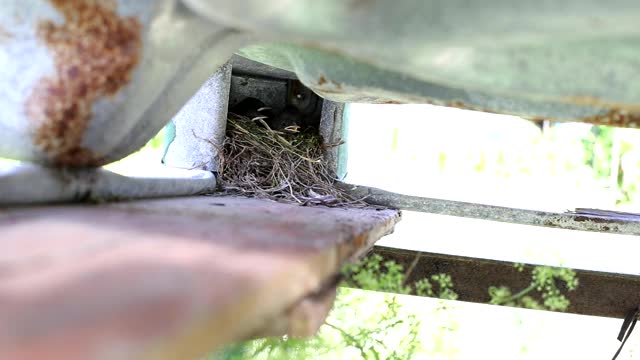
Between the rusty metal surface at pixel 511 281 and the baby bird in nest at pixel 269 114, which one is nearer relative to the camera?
the rusty metal surface at pixel 511 281

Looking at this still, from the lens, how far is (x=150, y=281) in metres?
0.46

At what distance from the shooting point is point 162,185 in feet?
3.85

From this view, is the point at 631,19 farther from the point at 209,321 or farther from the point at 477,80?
the point at 209,321

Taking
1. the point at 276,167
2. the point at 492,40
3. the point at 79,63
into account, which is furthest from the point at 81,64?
the point at 276,167

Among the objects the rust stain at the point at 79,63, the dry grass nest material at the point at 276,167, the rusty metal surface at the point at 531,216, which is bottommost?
the rusty metal surface at the point at 531,216

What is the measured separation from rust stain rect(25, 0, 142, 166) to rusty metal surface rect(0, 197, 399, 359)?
4.8 inches

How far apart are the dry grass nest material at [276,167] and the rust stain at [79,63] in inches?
24.3

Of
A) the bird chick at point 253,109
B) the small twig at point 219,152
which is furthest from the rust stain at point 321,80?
the bird chick at point 253,109

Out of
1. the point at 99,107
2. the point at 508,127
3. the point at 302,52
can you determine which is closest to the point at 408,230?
the point at 302,52

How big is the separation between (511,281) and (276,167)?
2.11 ft

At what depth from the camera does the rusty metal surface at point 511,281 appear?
168cm

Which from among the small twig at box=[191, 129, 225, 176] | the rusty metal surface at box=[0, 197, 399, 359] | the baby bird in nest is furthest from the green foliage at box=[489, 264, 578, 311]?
the baby bird in nest

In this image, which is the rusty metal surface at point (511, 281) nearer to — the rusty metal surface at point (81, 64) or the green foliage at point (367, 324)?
the green foliage at point (367, 324)

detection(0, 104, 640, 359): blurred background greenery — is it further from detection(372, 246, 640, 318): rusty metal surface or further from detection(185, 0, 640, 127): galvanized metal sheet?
detection(185, 0, 640, 127): galvanized metal sheet
